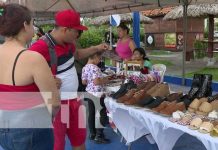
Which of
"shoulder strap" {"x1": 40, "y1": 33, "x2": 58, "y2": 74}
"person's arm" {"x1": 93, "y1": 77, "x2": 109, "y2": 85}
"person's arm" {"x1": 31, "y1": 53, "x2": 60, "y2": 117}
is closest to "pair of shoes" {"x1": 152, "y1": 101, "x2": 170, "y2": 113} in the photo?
"shoulder strap" {"x1": 40, "y1": 33, "x2": 58, "y2": 74}

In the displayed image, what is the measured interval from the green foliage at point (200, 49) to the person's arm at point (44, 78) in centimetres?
1371

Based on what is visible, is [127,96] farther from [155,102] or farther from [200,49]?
[200,49]

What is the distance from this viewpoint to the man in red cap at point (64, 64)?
2.64m

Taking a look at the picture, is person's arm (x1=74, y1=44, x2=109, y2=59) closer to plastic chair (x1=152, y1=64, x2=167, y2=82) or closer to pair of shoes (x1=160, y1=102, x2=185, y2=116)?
pair of shoes (x1=160, y1=102, x2=185, y2=116)

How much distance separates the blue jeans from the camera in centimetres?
187

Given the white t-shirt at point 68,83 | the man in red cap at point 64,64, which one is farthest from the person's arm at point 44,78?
the white t-shirt at point 68,83

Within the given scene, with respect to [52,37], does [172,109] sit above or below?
below

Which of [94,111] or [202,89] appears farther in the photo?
[94,111]

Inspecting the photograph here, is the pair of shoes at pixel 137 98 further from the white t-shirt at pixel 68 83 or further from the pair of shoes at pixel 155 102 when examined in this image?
the white t-shirt at pixel 68 83

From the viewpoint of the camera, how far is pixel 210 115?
266 cm

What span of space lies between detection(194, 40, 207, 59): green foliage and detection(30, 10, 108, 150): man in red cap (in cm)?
1280

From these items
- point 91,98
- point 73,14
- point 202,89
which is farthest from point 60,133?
point 91,98

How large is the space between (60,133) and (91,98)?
1.66 metres

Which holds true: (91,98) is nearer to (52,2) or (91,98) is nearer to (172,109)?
(172,109)
